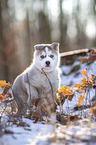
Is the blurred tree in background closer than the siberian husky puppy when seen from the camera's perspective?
No

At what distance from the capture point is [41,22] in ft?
88.1

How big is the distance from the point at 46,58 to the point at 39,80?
564 mm

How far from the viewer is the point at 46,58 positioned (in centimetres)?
477

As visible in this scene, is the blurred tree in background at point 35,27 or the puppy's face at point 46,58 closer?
the puppy's face at point 46,58

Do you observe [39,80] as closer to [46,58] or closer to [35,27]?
[46,58]

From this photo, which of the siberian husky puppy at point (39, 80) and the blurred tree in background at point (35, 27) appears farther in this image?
the blurred tree in background at point (35, 27)

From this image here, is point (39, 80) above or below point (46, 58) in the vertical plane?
below

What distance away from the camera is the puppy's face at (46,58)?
467 centimetres

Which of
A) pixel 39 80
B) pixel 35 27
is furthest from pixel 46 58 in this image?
pixel 35 27

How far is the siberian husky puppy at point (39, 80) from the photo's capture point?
4.75 m

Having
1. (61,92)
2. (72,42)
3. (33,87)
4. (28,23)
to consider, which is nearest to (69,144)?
(61,92)

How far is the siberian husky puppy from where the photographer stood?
475cm

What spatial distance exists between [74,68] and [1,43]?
920 centimetres

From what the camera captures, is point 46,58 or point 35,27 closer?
point 46,58
